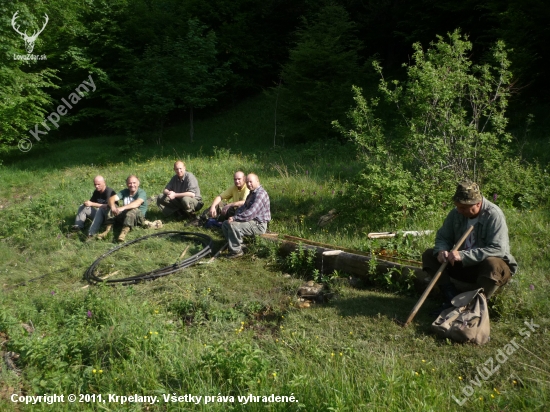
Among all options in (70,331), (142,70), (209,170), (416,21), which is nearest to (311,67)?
(416,21)

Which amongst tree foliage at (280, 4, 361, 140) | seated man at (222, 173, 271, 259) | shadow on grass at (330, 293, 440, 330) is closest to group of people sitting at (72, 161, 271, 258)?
seated man at (222, 173, 271, 259)

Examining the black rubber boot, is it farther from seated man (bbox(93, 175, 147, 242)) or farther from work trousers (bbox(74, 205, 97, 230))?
work trousers (bbox(74, 205, 97, 230))

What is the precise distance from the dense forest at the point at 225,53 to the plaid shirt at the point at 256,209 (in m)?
7.13

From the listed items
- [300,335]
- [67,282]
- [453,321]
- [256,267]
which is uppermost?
[453,321]

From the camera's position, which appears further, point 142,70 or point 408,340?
point 142,70

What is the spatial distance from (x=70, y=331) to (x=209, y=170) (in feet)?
24.8

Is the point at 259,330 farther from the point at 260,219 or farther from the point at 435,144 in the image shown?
the point at 435,144

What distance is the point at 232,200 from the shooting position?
9.65 meters

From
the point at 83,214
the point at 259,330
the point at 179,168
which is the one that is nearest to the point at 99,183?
the point at 83,214

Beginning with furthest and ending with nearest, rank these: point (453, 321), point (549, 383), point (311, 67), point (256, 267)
Answer: point (311, 67) < point (256, 267) < point (453, 321) < point (549, 383)

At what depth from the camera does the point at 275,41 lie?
26.1 metres

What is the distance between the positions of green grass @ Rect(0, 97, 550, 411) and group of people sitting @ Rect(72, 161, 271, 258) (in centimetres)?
34

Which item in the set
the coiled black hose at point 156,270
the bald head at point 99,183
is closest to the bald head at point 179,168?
the bald head at point 99,183

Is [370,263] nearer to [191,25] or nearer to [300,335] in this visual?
[300,335]
